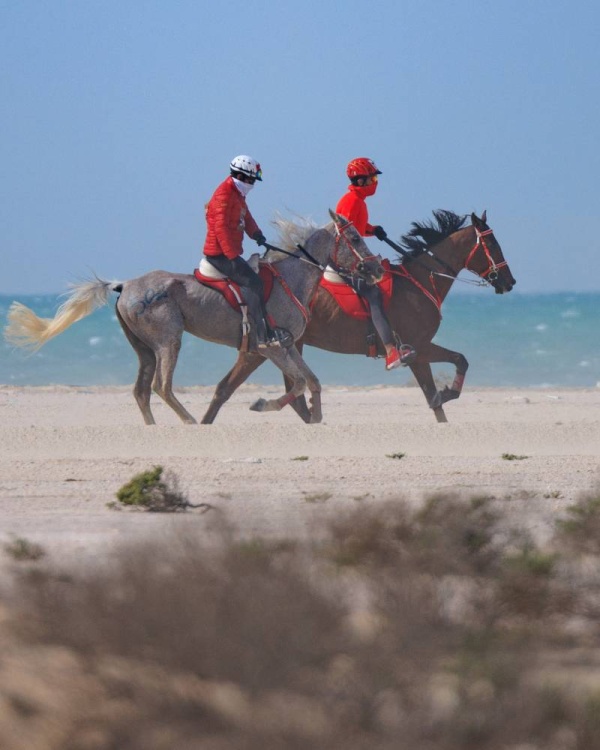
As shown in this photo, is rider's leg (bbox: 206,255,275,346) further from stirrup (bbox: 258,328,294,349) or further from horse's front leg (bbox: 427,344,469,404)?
horse's front leg (bbox: 427,344,469,404)

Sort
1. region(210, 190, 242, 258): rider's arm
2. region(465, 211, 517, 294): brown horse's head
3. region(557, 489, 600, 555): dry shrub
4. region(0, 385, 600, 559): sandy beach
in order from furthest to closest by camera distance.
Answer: region(465, 211, 517, 294): brown horse's head < region(210, 190, 242, 258): rider's arm < region(0, 385, 600, 559): sandy beach < region(557, 489, 600, 555): dry shrub

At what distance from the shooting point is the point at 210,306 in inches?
504

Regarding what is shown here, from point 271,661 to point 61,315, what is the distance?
10473mm

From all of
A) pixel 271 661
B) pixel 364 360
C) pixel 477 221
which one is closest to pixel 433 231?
pixel 477 221

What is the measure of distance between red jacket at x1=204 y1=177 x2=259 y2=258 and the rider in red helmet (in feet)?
4.82

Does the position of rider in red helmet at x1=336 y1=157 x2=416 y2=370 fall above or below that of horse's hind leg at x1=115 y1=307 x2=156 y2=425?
above

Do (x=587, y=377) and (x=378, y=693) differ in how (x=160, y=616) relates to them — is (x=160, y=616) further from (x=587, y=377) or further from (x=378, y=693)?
(x=587, y=377)

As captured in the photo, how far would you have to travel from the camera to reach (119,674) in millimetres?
3432

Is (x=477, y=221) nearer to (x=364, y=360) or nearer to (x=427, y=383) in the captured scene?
(x=427, y=383)

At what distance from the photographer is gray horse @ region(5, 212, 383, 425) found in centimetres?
1284

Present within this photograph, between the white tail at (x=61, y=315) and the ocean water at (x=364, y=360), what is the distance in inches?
394

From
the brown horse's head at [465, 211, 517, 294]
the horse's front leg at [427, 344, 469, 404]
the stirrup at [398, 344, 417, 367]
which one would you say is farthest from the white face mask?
the brown horse's head at [465, 211, 517, 294]

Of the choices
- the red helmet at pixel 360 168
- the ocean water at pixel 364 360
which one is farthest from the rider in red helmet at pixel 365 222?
the ocean water at pixel 364 360

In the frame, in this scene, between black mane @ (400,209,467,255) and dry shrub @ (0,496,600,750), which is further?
black mane @ (400,209,467,255)
